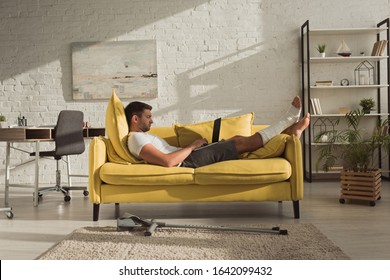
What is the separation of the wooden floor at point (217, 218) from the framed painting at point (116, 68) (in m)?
1.85

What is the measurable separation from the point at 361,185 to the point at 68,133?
113 inches

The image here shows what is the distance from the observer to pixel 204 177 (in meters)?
3.44

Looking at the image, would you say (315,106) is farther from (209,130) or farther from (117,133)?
(117,133)

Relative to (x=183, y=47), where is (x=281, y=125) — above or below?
below

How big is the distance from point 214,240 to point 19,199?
2.84 metres

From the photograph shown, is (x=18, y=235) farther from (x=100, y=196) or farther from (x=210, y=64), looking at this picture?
(x=210, y=64)

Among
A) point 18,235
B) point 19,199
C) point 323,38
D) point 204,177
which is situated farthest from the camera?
point 323,38

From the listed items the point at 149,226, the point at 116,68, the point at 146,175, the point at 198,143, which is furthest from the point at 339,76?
the point at 149,226

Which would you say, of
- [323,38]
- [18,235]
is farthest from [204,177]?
[323,38]

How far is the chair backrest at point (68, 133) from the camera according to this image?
15.2ft

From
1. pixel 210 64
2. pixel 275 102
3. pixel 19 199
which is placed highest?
pixel 210 64

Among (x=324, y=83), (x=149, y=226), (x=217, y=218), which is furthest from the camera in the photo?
(x=324, y=83)

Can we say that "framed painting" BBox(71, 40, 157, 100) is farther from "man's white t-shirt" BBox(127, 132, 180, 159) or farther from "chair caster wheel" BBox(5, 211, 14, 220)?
"chair caster wheel" BBox(5, 211, 14, 220)

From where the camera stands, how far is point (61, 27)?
6254mm
